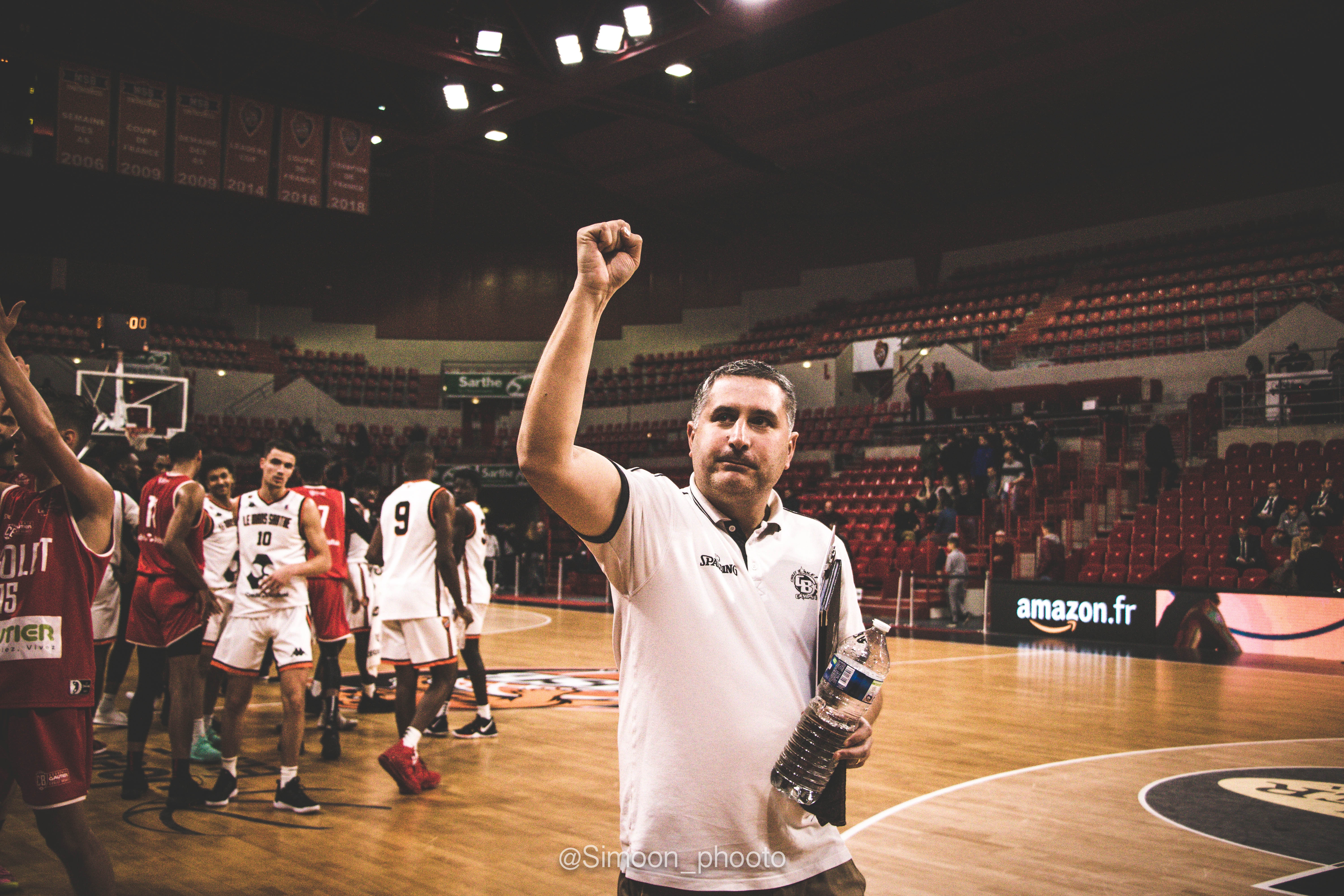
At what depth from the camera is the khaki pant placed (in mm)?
1808

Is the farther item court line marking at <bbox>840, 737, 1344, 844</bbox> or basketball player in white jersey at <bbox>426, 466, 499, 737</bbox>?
basketball player in white jersey at <bbox>426, 466, 499, 737</bbox>

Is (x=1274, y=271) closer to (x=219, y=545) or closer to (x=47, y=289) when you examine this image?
(x=219, y=545)

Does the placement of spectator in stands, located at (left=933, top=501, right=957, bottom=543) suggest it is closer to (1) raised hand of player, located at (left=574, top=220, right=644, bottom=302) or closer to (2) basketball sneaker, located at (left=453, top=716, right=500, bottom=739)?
(2) basketball sneaker, located at (left=453, top=716, right=500, bottom=739)

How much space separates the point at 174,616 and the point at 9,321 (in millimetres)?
2568

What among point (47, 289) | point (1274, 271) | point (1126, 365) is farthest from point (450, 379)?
point (1274, 271)

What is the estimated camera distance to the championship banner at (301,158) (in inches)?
642

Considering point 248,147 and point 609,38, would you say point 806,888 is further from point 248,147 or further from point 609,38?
point 248,147

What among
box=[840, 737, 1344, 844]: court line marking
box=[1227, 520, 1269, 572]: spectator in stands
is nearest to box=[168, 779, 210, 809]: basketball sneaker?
box=[840, 737, 1344, 844]: court line marking

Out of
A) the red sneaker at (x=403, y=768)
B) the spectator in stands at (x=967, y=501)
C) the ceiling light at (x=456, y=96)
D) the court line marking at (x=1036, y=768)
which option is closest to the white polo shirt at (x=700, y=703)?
the court line marking at (x=1036, y=768)

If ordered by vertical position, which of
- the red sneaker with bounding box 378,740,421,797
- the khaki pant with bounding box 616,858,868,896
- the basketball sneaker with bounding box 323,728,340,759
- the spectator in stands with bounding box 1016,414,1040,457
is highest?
the spectator in stands with bounding box 1016,414,1040,457

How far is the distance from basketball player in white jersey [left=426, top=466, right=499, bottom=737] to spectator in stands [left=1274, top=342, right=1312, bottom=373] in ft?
44.8

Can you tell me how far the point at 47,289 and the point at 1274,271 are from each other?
2731cm

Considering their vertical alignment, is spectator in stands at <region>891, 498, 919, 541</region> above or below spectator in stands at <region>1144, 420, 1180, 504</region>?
below

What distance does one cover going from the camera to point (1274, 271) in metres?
18.0
